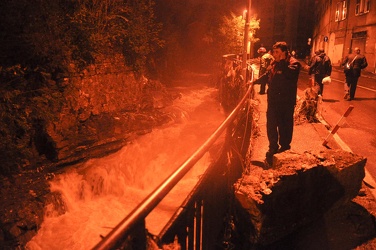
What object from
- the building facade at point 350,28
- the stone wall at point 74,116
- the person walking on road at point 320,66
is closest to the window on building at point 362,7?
the building facade at point 350,28

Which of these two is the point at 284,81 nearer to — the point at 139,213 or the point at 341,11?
the point at 139,213

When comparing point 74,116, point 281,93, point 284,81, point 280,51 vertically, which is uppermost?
point 280,51

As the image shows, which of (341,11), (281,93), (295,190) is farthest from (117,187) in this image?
(341,11)

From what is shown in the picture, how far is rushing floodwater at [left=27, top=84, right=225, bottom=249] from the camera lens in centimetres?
774

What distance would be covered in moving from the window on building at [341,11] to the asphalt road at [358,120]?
750 inches

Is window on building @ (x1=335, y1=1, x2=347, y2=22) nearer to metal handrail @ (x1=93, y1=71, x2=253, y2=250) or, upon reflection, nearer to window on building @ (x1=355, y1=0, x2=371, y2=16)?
window on building @ (x1=355, y1=0, x2=371, y2=16)

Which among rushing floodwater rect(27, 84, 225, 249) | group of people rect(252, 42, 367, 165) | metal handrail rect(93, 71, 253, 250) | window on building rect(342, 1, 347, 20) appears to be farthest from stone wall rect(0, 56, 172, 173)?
window on building rect(342, 1, 347, 20)

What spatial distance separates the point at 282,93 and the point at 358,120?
5535mm

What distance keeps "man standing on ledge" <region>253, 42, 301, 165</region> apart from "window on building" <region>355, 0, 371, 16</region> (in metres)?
25.1

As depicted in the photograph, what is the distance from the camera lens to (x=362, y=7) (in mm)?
25156

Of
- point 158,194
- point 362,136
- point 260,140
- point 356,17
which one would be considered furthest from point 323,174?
point 356,17

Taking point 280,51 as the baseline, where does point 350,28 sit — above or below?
above

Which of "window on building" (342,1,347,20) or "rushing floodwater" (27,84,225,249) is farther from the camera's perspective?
"window on building" (342,1,347,20)

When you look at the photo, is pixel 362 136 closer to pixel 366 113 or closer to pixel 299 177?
pixel 366 113
